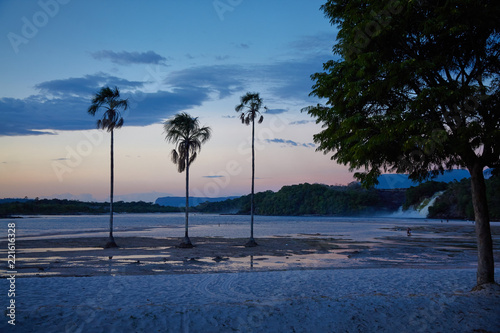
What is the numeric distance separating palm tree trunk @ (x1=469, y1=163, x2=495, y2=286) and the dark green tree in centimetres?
3

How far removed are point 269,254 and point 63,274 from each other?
15815 mm

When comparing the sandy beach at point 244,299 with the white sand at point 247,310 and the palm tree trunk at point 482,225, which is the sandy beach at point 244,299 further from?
the palm tree trunk at point 482,225

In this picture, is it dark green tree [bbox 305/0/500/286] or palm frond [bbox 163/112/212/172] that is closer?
dark green tree [bbox 305/0/500/286]

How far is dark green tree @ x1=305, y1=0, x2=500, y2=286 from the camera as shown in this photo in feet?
34.8

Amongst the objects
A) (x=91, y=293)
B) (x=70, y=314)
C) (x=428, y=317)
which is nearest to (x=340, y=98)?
(x=428, y=317)

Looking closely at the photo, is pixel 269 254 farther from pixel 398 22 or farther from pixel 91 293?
pixel 398 22

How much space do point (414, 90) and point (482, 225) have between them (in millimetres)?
4879

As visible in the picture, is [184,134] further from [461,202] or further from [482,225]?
[461,202]

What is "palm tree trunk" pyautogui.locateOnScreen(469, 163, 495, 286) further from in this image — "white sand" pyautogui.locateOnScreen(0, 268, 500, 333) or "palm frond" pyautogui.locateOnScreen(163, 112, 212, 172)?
"palm frond" pyautogui.locateOnScreen(163, 112, 212, 172)

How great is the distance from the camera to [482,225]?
1238 centimetres

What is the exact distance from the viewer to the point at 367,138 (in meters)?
11.8

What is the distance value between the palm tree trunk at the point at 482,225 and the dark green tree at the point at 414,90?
1.2 inches

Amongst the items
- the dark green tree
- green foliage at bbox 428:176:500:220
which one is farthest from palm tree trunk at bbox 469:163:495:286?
green foliage at bbox 428:176:500:220

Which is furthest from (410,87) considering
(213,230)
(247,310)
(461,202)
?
(461,202)
